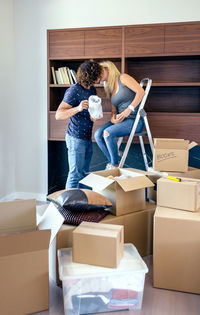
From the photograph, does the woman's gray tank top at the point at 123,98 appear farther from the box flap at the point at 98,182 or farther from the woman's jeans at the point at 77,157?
the box flap at the point at 98,182

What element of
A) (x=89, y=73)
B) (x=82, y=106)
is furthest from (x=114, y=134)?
(x=89, y=73)

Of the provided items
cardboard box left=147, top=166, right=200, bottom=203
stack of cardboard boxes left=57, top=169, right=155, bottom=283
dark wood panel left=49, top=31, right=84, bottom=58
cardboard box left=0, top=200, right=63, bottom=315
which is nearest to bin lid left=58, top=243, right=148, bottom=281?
cardboard box left=0, top=200, right=63, bottom=315

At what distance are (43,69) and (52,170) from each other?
45.3 inches

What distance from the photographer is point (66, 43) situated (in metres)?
3.69

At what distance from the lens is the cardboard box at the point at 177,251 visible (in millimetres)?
1881

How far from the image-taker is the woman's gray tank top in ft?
10.2

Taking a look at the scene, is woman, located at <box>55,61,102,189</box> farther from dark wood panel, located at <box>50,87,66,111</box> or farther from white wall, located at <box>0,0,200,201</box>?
white wall, located at <box>0,0,200,201</box>

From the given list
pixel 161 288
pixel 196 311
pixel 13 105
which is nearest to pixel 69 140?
pixel 13 105

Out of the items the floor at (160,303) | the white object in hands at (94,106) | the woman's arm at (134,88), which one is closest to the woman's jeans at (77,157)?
the white object in hands at (94,106)

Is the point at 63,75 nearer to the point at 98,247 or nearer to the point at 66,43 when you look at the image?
the point at 66,43

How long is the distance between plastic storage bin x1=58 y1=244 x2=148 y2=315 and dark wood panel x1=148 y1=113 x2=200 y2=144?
1.94m

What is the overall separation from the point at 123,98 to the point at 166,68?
0.85 m

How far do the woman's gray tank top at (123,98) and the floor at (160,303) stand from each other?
170 centimetres

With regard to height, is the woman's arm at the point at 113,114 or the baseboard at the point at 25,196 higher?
the woman's arm at the point at 113,114
